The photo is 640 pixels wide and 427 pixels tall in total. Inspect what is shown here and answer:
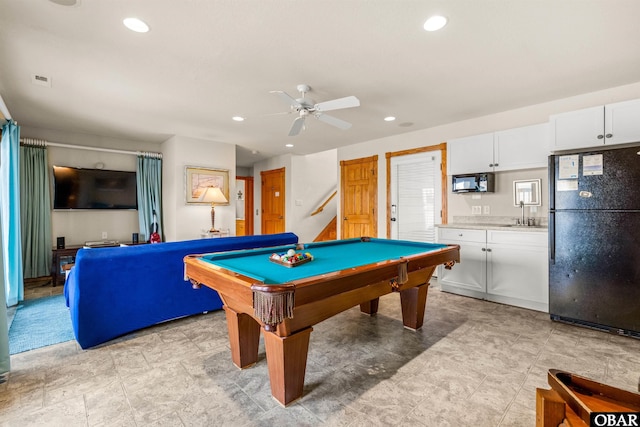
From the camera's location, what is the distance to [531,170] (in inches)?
144

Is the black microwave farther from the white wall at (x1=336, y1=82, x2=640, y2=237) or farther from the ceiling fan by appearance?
the ceiling fan

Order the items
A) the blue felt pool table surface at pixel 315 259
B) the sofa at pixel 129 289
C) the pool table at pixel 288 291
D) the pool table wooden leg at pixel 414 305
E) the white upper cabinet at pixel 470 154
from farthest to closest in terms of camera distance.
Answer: the white upper cabinet at pixel 470 154 < the pool table wooden leg at pixel 414 305 < the sofa at pixel 129 289 < the blue felt pool table surface at pixel 315 259 < the pool table at pixel 288 291

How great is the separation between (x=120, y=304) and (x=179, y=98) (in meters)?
2.29

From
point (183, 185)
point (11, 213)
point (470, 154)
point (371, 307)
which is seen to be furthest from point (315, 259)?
point (11, 213)

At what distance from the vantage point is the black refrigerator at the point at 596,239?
253 centimetres

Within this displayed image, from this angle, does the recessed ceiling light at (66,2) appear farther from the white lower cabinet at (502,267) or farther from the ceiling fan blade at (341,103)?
the white lower cabinet at (502,267)

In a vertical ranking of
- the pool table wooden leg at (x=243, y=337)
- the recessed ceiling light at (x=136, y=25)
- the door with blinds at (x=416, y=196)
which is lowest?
the pool table wooden leg at (x=243, y=337)

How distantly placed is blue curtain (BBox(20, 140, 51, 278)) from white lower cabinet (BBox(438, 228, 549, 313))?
19.5ft

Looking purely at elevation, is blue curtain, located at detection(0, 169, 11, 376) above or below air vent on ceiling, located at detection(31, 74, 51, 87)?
below

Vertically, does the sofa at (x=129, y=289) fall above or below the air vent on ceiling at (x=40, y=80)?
below

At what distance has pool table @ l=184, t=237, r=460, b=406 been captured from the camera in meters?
1.43

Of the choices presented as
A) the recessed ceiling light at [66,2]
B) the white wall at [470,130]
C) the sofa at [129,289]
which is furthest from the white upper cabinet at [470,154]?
the recessed ceiling light at [66,2]

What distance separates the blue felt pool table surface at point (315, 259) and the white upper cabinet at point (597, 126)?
1.81m

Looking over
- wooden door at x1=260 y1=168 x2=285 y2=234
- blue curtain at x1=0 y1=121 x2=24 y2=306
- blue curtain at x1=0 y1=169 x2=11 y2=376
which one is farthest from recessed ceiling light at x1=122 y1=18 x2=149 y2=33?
wooden door at x1=260 y1=168 x2=285 y2=234
